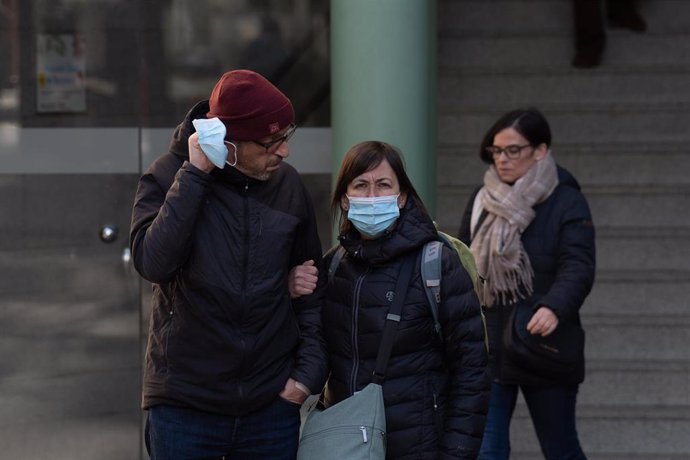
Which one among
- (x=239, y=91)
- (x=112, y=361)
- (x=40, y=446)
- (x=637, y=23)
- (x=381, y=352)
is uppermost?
(x=637, y=23)

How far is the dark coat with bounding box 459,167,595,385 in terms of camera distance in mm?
4836

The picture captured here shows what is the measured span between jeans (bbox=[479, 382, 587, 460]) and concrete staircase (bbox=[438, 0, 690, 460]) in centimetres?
149

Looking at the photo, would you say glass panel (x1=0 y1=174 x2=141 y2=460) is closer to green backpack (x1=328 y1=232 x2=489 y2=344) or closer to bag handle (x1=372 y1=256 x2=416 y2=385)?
green backpack (x1=328 y1=232 x2=489 y2=344)

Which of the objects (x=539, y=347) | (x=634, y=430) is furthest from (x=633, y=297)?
(x=539, y=347)

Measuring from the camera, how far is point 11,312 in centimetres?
591

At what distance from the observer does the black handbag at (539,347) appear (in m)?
4.86

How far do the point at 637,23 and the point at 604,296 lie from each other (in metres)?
1.51

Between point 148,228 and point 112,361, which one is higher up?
point 148,228

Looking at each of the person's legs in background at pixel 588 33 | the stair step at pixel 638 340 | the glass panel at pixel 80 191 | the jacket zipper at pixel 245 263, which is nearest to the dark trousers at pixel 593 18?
the person's legs in background at pixel 588 33

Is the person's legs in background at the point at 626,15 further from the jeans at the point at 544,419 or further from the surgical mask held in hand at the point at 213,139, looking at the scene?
the surgical mask held in hand at the point at 213,139

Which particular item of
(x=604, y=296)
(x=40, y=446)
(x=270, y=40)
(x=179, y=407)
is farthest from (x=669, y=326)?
(x=179, y=407)

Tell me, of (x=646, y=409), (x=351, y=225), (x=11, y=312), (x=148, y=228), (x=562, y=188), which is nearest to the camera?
(x=148, y=228)

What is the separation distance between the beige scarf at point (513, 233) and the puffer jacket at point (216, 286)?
5.00 ft

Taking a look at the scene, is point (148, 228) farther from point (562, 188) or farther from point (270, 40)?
point (270, 40)
